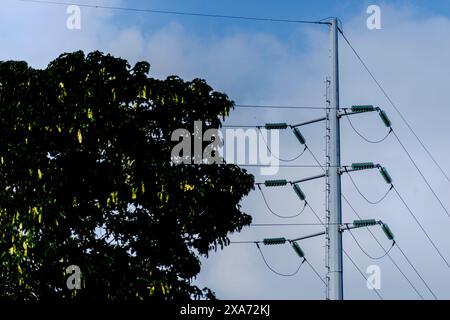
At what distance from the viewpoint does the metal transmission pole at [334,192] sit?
26047 mm

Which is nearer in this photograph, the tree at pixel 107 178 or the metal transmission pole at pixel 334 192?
the metal transmission pole at pixel 334 192

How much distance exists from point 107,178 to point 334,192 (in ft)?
27.6

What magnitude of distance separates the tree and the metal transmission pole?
4.35 meters

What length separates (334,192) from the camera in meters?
28.0

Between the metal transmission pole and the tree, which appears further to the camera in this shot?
the tree

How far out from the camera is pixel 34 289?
2912 centimetres

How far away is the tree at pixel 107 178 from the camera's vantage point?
29281 mm

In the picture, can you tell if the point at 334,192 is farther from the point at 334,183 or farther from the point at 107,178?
the point at 107,178

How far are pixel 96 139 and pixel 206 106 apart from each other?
434cm

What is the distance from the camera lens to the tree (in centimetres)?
2928

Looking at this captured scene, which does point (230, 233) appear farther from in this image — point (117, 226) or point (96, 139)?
point (96, 139)

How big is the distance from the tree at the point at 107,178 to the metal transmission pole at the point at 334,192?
4.35 meters
